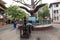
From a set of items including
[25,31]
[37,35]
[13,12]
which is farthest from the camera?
[13,12]

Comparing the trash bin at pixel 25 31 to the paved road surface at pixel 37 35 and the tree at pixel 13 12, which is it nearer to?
the paved road surface at pixel 37 35

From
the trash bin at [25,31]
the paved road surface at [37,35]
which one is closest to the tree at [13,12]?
the paved road surface at [37,35]

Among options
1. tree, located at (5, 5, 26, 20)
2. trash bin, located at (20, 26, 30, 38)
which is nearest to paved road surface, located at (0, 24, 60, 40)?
trash bin, located at (20, 26, 30, 38)

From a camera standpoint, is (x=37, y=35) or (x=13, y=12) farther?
(x=13, y=12)

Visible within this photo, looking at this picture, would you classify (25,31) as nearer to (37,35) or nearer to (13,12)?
(37,35)

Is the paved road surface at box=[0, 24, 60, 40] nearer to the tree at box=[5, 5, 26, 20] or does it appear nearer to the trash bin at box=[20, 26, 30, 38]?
the trash bin at box=[20, 26, 30, 38]

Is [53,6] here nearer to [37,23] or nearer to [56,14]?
[56,14]

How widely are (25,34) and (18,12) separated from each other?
49834 millimetres

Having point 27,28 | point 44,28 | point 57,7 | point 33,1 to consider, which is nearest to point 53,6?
point 57,7

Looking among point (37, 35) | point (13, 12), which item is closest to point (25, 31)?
point (37, 35)

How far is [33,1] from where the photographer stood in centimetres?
3178

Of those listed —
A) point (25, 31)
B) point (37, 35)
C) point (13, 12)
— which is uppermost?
point (13, 12)

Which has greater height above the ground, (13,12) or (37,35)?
(13,12)

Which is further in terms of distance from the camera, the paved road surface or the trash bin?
the paved road surface
